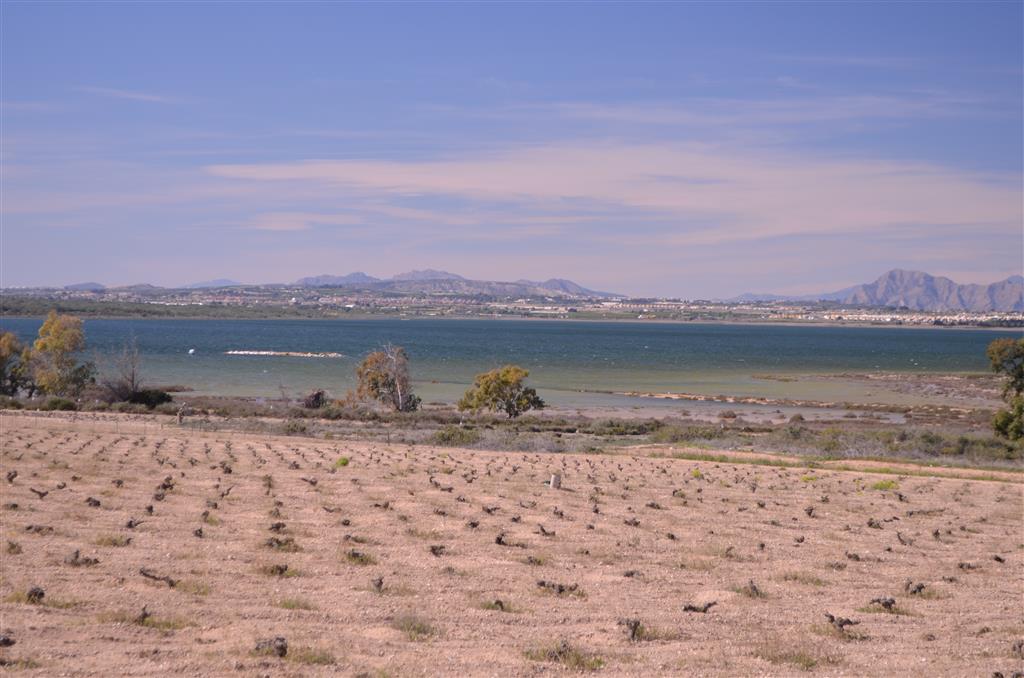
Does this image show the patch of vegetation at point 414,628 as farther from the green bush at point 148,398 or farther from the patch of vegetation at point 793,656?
the green bush at point 148,398

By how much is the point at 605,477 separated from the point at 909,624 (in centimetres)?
1497

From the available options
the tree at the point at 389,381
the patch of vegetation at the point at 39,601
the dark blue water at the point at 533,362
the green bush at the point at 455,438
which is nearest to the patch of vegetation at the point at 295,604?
the patch of vegetation at the point at 39,601

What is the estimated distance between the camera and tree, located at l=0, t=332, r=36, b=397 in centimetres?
5916

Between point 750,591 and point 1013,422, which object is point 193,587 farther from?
point 1013,422

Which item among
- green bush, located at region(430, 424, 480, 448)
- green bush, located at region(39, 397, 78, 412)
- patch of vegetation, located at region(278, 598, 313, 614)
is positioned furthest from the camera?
green bush, located at region(39, 397, 78, 412)

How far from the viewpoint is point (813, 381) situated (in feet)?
318

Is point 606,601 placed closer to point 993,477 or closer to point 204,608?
point 204,608

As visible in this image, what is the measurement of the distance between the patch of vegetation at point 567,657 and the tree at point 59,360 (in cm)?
5359

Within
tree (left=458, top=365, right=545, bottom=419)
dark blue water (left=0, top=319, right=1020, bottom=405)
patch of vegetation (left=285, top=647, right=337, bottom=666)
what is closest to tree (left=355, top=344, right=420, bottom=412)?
tree (left=458, top=365, right=545, bottom=419)

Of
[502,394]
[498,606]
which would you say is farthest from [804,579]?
[502,394]

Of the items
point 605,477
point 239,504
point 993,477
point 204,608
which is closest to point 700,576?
point 204,608

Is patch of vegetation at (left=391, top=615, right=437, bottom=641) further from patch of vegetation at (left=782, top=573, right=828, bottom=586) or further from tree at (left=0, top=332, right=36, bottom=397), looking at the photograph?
tree at (left=0, top=332, right=36, bottom=397)

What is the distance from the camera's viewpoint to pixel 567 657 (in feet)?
33.0

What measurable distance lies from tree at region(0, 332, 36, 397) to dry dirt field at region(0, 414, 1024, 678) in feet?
123
